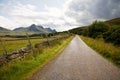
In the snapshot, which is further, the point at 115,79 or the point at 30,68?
the point at 30,68

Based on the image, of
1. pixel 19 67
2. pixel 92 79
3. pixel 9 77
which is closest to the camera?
pixel 92 79

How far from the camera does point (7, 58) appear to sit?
610 inches

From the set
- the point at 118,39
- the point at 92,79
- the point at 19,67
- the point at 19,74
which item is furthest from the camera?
the point at 118,39

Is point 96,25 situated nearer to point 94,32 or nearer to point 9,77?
point 94,32

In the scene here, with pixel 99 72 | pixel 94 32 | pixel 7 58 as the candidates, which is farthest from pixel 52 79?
pixel 94 32

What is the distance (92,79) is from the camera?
10.7 m

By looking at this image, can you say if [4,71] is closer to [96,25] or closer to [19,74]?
[19,74]

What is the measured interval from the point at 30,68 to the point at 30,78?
2.92 metres

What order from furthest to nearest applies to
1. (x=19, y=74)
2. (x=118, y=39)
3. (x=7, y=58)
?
(x=118, y=39) < (x=7, y=58) < (x=19, y=74)

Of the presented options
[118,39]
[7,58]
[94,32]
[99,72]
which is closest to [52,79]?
[99,72]

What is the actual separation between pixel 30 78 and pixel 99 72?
453 cm

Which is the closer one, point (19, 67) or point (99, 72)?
point (99, 72)

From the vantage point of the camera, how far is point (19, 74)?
12430 millimetres

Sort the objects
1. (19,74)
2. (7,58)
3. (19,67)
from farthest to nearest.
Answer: (7,58) < (19,67) < (19,74)
